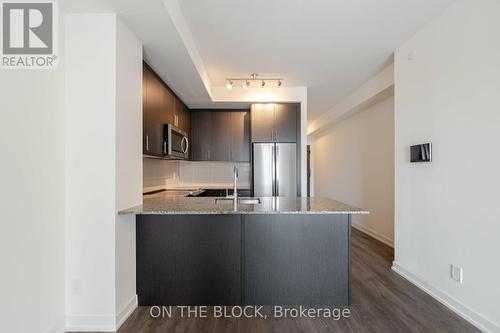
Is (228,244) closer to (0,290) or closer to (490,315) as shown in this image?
(0,290)

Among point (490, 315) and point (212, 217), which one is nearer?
point (490, 315)

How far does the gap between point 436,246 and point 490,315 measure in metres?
0.62

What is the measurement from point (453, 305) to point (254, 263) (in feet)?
5.82

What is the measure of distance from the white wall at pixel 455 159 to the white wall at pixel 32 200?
3.21 m

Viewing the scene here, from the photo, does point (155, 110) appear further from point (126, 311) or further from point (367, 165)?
point (367, 165)

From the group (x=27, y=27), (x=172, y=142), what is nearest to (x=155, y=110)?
(x=172, y=142)

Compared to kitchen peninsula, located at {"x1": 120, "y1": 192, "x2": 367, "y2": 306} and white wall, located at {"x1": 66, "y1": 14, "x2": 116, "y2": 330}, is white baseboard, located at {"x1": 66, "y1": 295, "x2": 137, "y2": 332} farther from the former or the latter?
kitchen peninsula, located at {"x1": 120, "y1": 192, "x2": 367, "y2": 306}

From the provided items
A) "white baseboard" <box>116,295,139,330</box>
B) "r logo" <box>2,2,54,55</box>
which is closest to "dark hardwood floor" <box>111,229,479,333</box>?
"white baseboard" <box>116,295,139,330</box>

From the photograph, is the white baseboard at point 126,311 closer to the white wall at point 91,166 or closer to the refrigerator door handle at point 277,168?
the white wall at point 91,166

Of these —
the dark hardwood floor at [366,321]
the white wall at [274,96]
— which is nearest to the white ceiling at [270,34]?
the white wall at [274,96]

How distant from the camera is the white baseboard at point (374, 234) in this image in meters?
4.06

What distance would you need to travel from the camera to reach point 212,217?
2225 millimetres

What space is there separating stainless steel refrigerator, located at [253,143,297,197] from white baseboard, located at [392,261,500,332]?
6.39 feet

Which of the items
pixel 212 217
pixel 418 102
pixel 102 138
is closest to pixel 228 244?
pixel 212 217
